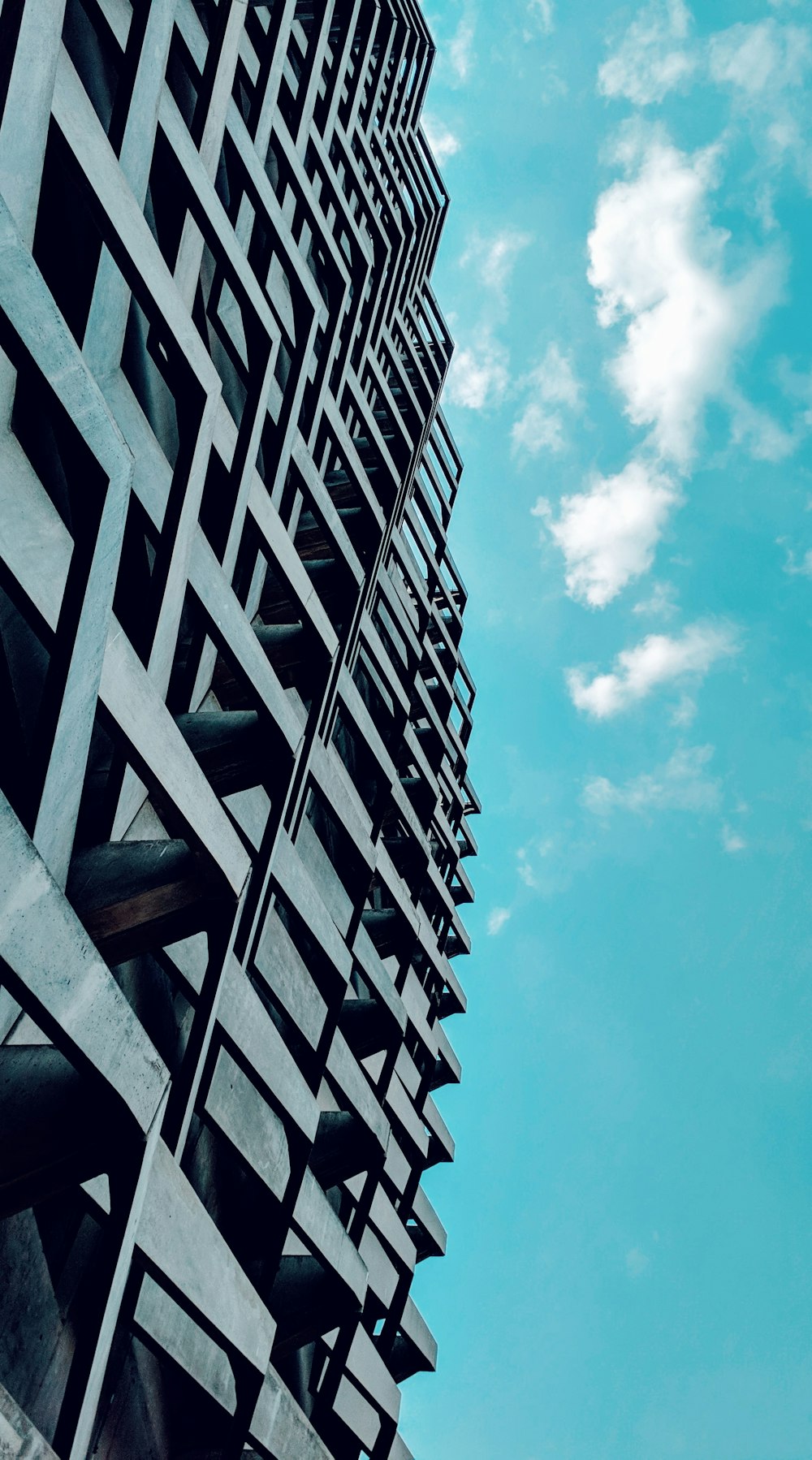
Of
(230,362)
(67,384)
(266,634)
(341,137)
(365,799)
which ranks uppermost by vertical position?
(341,137)

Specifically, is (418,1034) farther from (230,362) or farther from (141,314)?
(141,314)

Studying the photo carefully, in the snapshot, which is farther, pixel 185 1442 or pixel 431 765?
pixel 431 765

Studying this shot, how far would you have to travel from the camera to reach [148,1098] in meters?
8.17

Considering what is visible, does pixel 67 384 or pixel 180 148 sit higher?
pixel 180 148

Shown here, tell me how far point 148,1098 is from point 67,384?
17.3 ft

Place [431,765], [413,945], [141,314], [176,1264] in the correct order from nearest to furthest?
[176,1264] < [141,314] < [413,945] < [431,765]

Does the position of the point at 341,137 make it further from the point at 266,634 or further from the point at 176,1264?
the point at 176,1264

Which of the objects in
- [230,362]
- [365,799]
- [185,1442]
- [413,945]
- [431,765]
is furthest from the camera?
[431,765]

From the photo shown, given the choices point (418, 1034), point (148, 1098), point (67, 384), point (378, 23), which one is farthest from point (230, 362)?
point (378, 23)

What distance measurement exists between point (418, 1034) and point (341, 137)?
22.3m

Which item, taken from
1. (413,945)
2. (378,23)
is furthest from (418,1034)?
(378,23)

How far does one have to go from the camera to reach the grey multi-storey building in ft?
25.5

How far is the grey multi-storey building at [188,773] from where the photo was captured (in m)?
7.76

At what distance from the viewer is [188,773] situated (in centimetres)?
1034
